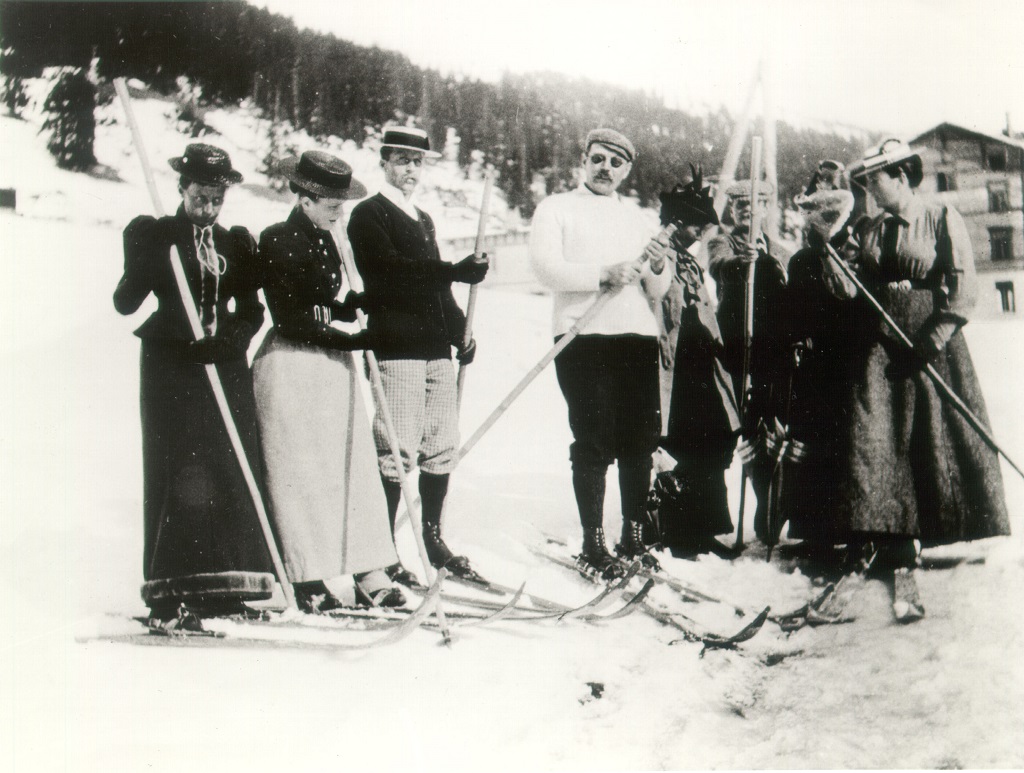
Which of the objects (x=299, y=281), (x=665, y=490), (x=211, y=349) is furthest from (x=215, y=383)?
(x=665, y=490)

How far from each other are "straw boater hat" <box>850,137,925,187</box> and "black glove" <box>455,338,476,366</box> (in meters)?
1.33

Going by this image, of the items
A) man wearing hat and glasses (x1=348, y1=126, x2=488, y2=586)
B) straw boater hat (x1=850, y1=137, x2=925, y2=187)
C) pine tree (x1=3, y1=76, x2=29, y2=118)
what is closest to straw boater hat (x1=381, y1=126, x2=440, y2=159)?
man wearing hat and glasses (x1=348, y1=126, x2=488, y2=586)

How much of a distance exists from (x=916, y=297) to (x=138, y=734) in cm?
266

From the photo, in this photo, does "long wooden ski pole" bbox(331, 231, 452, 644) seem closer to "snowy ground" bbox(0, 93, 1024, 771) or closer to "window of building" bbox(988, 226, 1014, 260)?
"snowy ground" bbox(0, 93, 1024, 771)

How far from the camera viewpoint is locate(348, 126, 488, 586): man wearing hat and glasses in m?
2.64

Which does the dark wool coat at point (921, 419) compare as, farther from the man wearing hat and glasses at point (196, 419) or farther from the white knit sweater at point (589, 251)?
the man wearing hat and glasses at point (196, 419)

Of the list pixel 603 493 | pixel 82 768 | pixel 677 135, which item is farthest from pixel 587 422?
pixel 82 768

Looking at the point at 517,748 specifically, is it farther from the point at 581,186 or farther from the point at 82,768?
the point at 581,186

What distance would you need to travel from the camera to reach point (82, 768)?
259cm

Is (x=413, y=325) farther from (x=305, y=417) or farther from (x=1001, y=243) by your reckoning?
(x=1001, y=243)

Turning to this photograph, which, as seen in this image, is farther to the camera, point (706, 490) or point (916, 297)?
point (706, 490)

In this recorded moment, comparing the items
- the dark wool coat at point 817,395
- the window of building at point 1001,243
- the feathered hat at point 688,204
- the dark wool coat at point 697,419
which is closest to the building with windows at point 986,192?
the window of building at point 1001,243

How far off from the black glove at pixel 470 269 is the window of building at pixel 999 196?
5.41 ft

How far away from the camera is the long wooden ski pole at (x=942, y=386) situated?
2729 mm
